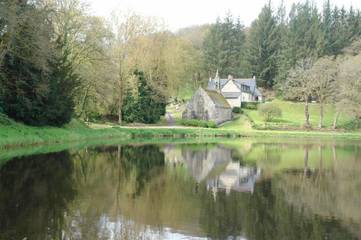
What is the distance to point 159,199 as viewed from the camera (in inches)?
559

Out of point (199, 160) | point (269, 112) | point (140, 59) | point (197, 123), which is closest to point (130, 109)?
point (140, 59)

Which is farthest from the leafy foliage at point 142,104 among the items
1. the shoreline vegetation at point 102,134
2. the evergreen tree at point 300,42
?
the evergreen tree at point 300,42

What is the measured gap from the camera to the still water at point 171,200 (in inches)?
411

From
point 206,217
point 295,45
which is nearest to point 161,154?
point 206,217

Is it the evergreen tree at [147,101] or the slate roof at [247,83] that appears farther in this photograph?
the slate roof at [247,83]

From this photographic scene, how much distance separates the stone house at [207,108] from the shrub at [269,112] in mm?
5363

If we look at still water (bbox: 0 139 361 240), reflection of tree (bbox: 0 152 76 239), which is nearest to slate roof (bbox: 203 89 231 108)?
still water (bbox: 0 139 361 240)

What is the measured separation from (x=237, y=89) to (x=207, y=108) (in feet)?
47.5

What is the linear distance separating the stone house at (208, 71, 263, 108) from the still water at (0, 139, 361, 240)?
54.6 meters

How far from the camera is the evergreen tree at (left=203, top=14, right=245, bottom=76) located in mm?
94500

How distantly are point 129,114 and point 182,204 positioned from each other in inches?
1814

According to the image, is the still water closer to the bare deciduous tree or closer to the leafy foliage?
the leafy foliage

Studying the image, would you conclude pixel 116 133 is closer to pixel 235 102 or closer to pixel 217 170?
pixel 217 170

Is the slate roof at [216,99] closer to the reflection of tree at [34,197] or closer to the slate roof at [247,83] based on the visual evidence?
the slate roof at [247,83]
